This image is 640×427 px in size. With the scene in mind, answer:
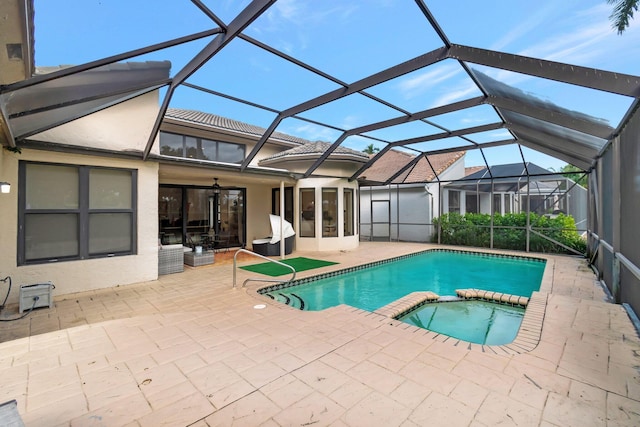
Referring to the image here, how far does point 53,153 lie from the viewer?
563cm

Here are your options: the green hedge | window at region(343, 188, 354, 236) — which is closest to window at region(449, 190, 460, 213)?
the green hedge

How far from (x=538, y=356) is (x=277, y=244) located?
8.41m

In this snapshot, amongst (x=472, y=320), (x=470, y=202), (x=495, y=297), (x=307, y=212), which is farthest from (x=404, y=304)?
(x=470, y=202)

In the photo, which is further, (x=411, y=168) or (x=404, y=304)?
(x=411, y=168)

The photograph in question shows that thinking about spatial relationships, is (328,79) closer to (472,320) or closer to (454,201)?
(472,320)

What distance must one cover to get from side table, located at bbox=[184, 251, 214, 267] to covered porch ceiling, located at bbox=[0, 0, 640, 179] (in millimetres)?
3394

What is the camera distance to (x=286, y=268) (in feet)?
27.5

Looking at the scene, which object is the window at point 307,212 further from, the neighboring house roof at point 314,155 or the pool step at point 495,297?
the pool step at point 495,297

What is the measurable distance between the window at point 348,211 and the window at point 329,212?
51 centimetres

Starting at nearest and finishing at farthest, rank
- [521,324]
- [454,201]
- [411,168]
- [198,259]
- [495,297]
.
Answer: [521,324] < [495,297] < [198,259] < [411,168] < [454,201]

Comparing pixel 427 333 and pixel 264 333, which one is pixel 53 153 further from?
pixel 427 333

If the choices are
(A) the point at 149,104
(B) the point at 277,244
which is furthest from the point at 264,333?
(B) the point at 277,244

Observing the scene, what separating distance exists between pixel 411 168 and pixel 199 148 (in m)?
9.69

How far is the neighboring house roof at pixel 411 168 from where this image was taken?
15.0 m
